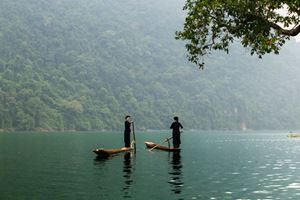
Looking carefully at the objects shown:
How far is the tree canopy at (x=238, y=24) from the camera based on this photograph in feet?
60.6

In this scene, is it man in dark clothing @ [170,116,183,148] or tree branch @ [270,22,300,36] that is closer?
tree branch @ [270,22,300,36]

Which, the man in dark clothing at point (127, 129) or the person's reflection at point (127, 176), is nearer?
the person's reflection at point (127, 176)

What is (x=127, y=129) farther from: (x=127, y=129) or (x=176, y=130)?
(x=176, y=130)

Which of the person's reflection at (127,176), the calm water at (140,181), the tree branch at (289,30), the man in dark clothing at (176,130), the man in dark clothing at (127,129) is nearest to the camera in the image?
the tree branch at (289,30)

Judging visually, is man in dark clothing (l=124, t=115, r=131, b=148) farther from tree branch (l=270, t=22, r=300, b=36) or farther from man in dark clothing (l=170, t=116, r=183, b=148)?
tree branch (l=270, t=22, r=300, b=36)

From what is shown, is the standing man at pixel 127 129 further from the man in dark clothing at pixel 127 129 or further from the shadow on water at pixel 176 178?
the shadow on water at pixel 176 178

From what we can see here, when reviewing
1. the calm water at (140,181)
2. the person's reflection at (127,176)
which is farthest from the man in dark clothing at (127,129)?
the calm water at (140,181)

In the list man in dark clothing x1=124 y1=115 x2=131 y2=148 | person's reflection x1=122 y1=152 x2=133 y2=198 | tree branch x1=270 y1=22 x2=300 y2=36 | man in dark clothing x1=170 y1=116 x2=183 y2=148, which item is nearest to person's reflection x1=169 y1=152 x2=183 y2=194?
person's reflection x1=122 y1=152 x2=133 y2=198

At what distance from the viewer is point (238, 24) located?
20.0m

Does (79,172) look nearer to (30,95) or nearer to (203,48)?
(203,48)

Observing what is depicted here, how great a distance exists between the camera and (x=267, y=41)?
57.5ft

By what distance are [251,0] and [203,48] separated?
3.27 m

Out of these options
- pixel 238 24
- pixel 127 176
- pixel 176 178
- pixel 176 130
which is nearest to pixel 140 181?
pixel 127 176

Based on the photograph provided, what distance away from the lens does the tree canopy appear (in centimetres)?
1848
